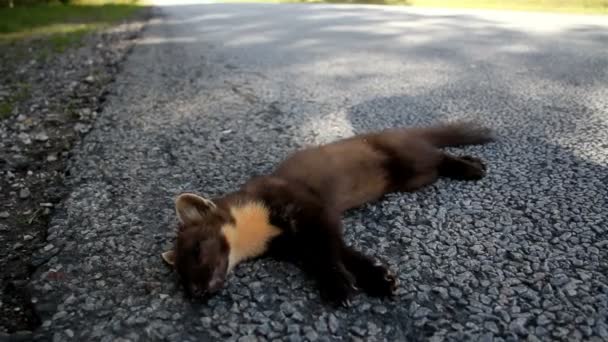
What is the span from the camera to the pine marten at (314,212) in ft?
7.82

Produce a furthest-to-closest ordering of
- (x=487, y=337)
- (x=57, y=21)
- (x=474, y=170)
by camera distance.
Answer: (x=57, y=21), (x=474, y=170), (x=487, y=337)

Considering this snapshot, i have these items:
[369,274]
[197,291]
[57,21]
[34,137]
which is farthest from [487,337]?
[57,21]

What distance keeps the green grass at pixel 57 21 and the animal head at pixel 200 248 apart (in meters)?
8.25

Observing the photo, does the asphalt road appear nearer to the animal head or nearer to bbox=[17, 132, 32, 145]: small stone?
the animal head

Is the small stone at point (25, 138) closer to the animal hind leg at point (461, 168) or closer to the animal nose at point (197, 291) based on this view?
the animal nose at point (197, 291)

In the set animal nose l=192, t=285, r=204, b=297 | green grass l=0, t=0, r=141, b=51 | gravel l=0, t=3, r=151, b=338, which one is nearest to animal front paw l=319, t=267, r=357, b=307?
animal nose l=192, t=285, r=204, b=297

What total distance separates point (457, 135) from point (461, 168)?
0.55m

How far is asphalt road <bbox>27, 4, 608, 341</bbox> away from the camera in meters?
2.17

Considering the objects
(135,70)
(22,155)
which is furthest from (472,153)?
(135,70)

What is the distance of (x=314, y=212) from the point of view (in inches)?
105

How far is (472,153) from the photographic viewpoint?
3.78 m

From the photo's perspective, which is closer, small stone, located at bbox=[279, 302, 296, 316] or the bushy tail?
small stone, located at bbox=[279, 302, 296, 316]

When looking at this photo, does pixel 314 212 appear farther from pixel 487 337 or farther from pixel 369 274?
pixel 487 337

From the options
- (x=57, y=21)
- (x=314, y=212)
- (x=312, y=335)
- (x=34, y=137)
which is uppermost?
(x=57, y=21)
